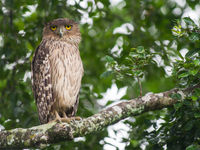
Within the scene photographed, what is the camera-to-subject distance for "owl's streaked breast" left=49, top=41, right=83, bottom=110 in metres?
4.28

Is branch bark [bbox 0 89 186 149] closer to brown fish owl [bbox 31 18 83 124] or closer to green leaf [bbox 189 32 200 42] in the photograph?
green leaf [bbox 189 32 200 42]

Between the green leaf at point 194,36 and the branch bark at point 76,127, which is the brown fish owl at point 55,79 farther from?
the green leaf at point 194,36

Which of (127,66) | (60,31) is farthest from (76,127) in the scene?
(60,31)

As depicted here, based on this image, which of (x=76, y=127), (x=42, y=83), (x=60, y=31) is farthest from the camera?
(x=60, y=31)

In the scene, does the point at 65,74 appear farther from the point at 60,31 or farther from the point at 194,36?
the point at 194,36

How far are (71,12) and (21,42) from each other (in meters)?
0.87

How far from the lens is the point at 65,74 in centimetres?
429

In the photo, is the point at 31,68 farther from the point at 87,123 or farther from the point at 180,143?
the point at 180,143

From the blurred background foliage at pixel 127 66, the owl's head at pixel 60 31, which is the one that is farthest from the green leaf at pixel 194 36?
the owl's head at pixel 60 31

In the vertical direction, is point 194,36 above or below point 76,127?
above

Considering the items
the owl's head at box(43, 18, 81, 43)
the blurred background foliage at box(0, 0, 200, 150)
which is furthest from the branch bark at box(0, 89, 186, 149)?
the owl's head at box(43, 18, 81, 43)

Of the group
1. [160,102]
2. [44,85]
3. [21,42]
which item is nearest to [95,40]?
[21,42]

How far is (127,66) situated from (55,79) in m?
1.29

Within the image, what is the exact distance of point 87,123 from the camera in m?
3.18
